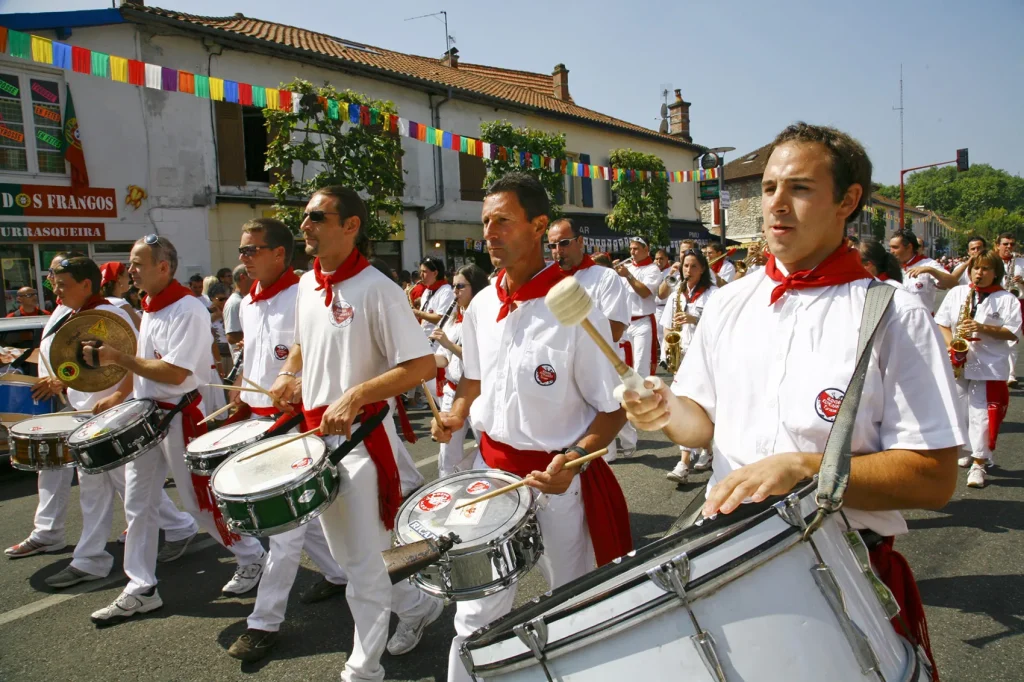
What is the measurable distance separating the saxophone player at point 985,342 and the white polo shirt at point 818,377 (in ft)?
17.4

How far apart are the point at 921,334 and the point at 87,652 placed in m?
4.31

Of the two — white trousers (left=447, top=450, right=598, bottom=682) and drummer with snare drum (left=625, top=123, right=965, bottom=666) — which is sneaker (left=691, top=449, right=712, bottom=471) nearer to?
white trousers (left=447, top=450, right=598, bottom=682)

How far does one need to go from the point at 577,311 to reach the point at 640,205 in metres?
24.6

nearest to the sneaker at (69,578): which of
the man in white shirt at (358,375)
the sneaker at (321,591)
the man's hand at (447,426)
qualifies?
the sneaker at (321,591)

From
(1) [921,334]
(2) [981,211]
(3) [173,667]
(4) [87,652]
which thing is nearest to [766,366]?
(1) [921,334]

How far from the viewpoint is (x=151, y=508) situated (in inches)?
168

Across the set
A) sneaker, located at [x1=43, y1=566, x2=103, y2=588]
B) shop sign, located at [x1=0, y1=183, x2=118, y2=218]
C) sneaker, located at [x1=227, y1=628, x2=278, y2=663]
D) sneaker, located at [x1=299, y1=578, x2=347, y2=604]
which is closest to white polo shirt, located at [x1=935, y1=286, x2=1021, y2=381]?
sneaker, located at [x1=299, y1=578, x2=347, y2=604]

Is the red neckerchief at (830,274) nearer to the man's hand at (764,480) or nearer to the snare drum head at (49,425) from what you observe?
the man's hand at (764,480)

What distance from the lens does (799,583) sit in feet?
4.57

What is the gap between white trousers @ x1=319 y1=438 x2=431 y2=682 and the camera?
313 centimetres

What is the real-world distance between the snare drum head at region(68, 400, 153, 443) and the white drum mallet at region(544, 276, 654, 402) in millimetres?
3451

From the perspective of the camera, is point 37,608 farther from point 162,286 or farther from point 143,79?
point 143,79

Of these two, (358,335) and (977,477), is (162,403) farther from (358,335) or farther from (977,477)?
(977,477)

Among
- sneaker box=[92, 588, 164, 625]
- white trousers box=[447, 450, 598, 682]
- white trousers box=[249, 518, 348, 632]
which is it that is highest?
white trousers box=[447, 450, 598, 682]
